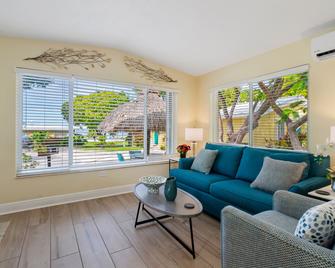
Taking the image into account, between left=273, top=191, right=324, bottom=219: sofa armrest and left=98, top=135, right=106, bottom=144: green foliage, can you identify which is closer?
left=273, top=191, right=324, bottom=219: sofa armrest

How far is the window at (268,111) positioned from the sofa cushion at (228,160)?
52 cm

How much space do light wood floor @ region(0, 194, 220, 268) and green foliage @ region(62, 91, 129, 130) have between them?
1444 millimetres

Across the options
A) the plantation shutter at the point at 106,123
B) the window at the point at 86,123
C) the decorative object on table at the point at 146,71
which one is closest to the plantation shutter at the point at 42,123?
the window at the point at 86,123

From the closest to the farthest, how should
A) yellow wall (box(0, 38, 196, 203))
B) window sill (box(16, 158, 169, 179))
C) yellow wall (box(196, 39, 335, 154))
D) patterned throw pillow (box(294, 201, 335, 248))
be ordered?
patterned throw pillow (box(294, 201, 335, 248))
yellow wall (box(196, 39, 335, 154))
yellow wall (box(0, 38, 196, 203))
window sill (box(16, 158, 169, 179))

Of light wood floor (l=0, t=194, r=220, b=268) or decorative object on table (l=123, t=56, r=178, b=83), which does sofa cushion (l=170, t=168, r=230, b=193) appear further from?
decorative object on table (l=123, t=56, r=178, b=83)

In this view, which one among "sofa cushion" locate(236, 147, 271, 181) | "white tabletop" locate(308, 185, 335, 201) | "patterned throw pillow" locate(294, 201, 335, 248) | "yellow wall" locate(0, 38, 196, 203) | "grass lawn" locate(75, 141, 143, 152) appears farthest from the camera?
"grass lawn" locate(75, 141, 143, 152)

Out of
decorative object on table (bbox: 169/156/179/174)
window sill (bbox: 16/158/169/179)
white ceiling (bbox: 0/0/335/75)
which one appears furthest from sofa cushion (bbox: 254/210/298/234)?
window sill (bbox: 16/158/169/179)

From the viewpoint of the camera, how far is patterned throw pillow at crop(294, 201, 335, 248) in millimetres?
1001

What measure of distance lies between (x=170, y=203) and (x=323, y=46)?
2.60 meters

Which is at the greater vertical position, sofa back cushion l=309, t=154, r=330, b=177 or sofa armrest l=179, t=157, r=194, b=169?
sofa back cushion l=309, t=154, r=330, b=177

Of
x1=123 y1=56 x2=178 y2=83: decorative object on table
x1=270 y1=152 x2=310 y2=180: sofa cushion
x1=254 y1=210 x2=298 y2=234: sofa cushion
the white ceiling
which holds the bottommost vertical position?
x1=254 y1=210 x2=298 y2=234: sofa cushion

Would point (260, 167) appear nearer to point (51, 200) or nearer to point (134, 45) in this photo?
point (134, 45)

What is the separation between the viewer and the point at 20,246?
6.44 ft

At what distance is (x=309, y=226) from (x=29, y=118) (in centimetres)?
348
